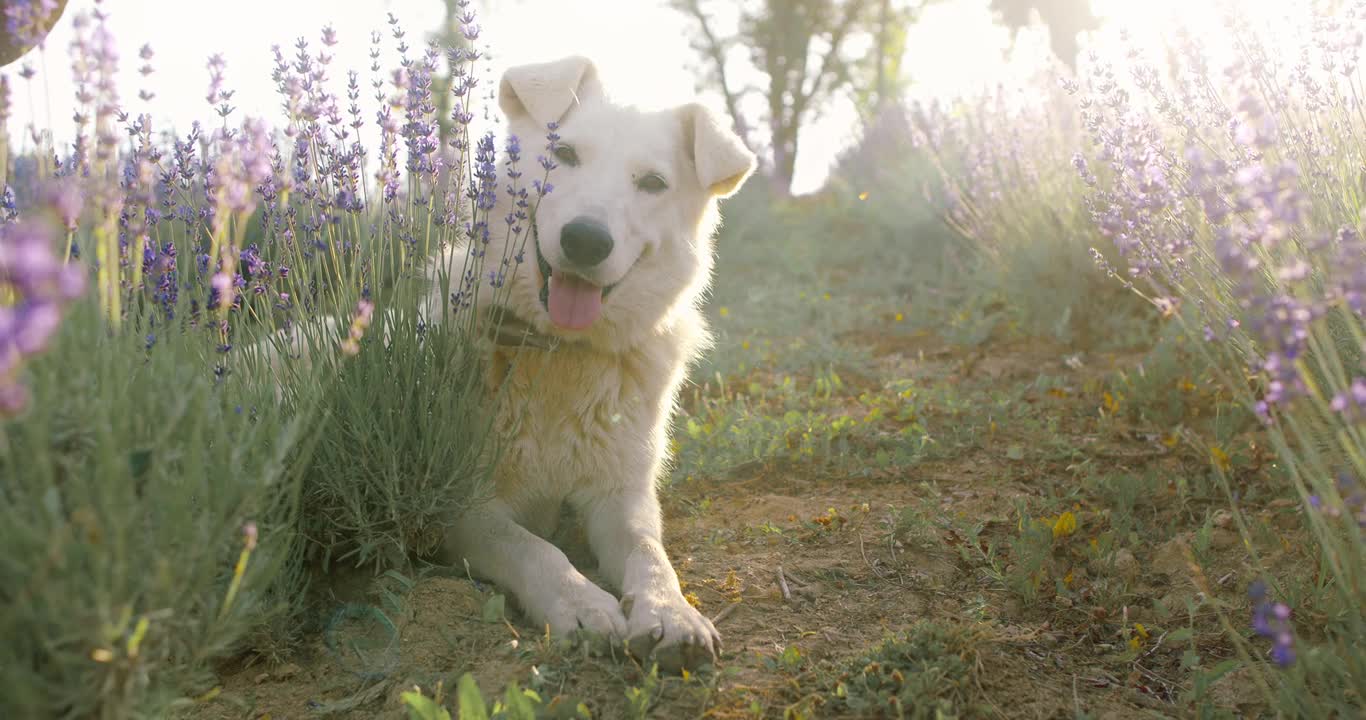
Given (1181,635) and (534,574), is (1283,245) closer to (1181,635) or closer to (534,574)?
(1181,635)

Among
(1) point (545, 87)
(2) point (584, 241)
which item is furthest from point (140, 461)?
(1) point (545, 87)

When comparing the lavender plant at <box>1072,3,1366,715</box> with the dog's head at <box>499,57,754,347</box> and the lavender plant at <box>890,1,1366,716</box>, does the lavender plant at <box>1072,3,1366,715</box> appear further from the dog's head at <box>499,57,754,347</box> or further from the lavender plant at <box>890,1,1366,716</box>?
the dog's head at <box>499,57,754,347</box>

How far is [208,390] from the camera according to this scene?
5.09ft

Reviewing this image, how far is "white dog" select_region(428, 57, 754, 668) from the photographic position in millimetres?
2506

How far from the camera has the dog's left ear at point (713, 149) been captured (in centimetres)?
316

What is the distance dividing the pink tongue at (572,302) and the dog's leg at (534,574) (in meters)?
0.58

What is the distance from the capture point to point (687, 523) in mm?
3223

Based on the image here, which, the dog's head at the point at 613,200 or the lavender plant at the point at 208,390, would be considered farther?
the dog's head at the point at 613,200

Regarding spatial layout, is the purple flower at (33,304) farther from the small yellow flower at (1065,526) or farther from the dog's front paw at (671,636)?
the small yellow flower at (1065,526)

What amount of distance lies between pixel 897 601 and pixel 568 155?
1.71 metres

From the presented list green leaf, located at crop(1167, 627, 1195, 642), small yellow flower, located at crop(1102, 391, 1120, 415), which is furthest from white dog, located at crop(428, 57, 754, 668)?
small yellow flower, located at crop(1102, 391, 1120, 415)

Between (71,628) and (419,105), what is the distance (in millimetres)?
1635

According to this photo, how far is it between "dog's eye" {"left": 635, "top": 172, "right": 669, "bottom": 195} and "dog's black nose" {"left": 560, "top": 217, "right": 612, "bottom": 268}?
1.24 feet

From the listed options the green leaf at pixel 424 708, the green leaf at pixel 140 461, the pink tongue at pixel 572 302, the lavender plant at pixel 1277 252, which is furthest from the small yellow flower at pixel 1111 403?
the green leaf at pixel 140 461
